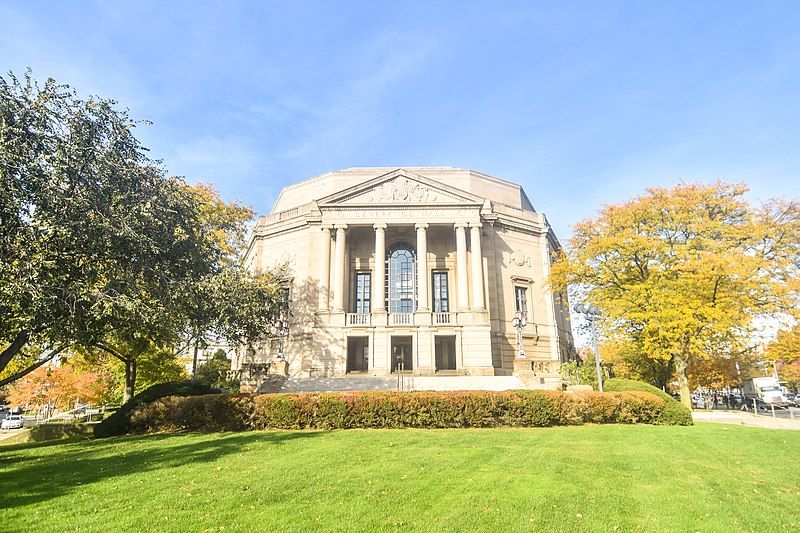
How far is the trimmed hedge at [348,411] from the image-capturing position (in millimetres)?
16984

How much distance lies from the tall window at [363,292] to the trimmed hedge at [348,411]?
20.6 meters

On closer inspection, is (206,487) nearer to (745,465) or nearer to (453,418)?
(453,418)

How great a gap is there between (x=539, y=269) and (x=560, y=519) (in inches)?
→ 1407

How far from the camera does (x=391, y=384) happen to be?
92.5ft

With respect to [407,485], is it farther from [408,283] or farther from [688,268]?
[408,283]

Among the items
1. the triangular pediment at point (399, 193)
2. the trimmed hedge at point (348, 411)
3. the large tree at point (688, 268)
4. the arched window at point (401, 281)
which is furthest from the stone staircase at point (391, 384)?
the triangular pediment at point (399, 193)

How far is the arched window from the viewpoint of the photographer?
1481 inches

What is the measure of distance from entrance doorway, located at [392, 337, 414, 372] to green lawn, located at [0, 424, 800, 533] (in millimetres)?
21625

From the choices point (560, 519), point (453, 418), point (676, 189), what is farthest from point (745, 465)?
point (676, 189)

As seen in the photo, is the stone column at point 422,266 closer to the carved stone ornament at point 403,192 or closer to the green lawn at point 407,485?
the carved stone ornament at point 403,192

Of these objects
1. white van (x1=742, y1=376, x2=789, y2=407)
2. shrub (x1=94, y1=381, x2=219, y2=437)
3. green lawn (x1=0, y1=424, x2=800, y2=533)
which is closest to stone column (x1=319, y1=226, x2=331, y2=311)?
shrub (x1=94, y1=381, x2=219, y2=437)

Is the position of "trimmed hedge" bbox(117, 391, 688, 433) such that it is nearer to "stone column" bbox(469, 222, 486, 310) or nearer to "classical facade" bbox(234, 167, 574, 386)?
"classical facade" bbox(234, 167, 574, 386)

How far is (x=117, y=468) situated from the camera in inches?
404

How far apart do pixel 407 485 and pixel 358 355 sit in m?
28.7
